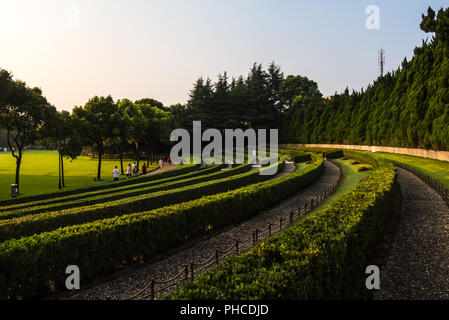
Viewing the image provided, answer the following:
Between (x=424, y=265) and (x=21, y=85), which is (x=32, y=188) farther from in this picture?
(x=424, y=265)

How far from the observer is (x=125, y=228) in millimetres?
9203

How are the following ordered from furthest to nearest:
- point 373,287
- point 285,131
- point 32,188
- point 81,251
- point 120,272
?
point 285,131 → point 32,188 → point 120,272 → point 81,251 → point 373,287

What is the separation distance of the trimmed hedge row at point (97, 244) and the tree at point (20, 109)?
20.6m

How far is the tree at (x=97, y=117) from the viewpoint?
3397cm

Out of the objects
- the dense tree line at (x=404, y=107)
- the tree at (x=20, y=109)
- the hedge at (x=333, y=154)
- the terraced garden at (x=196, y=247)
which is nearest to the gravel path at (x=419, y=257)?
the terraced garden at (x=196, y=247)

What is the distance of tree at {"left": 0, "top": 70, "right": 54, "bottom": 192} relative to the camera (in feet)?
76.8

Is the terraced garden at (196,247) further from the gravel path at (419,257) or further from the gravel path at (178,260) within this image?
the gravel path at (419,257)

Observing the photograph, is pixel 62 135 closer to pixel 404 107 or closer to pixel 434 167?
pixel 434 167

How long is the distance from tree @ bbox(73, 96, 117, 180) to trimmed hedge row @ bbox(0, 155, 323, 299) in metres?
26.6

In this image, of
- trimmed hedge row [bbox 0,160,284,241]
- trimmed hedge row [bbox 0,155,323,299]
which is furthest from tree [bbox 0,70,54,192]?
trimmed hedge row [bbox 0,155,323,299]

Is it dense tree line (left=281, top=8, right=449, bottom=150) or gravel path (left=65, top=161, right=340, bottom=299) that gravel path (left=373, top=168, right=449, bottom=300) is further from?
dense tree line (left=281, top=8, right=449, bottom=150)

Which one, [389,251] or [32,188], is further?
[32,188]

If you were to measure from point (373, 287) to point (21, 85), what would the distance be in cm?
3087
